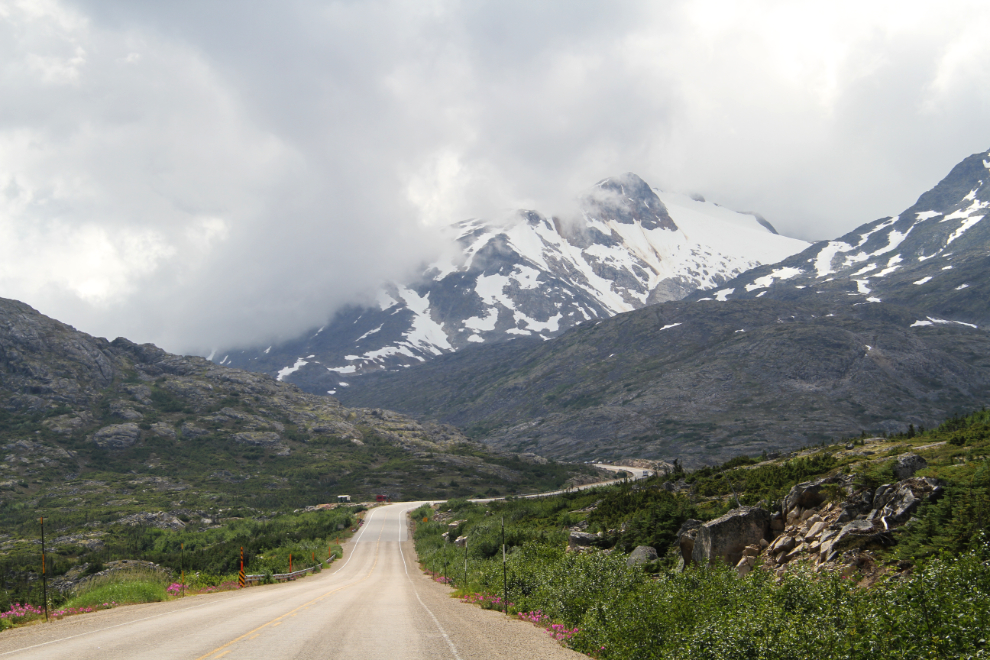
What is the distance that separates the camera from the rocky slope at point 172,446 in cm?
11956

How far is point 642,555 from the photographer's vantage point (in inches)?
1021

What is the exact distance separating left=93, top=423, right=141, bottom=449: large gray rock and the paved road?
137719mm

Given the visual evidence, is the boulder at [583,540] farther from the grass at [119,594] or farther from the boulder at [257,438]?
the boulder at [257,438]

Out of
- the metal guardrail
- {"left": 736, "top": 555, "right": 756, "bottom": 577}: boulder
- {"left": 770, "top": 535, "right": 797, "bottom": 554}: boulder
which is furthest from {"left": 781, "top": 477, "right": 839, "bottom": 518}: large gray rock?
the metal guardrail

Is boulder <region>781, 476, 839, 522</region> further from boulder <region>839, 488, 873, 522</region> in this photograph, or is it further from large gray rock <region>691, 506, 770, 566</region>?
boulder <region>839, 488, 873, 522</region>

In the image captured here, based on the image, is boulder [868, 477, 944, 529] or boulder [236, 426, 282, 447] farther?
boulder [236, 426, 282, 447]

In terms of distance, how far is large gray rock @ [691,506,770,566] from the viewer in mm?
22578

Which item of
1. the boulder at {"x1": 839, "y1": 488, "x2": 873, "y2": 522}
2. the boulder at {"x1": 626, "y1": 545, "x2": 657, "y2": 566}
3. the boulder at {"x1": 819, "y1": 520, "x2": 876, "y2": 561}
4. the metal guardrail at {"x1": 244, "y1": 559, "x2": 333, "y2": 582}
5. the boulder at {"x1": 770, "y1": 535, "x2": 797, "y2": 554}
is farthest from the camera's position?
the metal guardrail at {"x1": 244, "y1": 559, "x2": 333, "y2": 582}

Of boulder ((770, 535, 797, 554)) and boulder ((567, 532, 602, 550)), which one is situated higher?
boulder ((770, 535, 797, 554))

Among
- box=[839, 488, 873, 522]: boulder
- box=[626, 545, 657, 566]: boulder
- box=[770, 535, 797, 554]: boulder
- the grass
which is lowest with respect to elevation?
box=[626, 545, 657, 566]: boulder

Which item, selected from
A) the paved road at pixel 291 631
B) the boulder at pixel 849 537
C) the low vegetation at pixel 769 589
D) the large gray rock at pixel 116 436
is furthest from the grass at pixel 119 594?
the large gray rock at pixel 116 436

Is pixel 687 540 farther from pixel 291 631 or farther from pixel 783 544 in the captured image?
pixel 291 631

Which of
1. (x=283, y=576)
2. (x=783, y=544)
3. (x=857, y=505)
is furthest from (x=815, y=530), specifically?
(x=283, y=576)

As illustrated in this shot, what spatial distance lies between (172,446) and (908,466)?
527 feet
